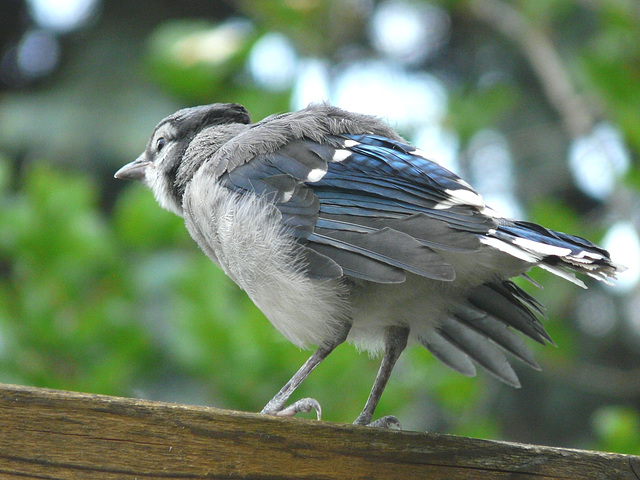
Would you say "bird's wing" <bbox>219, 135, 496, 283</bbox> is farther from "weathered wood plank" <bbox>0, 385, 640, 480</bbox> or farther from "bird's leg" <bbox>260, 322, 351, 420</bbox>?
"weathered wood plank" <bbox>0, 385, 640, 480</bbox>

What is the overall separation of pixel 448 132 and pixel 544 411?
2.91m

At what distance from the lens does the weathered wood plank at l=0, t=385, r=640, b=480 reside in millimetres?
1444

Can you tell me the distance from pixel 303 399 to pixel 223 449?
0.61 meters

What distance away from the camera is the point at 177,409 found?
1.53 meters

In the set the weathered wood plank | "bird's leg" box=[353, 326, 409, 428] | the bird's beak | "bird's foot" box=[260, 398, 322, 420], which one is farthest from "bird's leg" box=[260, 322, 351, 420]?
the bird's beak

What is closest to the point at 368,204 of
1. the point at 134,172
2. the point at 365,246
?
the point at 365,246

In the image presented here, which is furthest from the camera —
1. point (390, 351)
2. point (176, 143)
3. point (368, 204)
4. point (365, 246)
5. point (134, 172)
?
point (134, 172)

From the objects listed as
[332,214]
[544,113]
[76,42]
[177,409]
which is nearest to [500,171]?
[544,113]

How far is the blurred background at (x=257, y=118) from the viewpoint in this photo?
137 inches

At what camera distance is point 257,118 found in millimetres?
4008

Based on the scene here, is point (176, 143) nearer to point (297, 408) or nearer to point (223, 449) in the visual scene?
point (297, 408)

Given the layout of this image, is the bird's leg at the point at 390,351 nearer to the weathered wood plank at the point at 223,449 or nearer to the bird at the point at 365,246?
the bird at the point at 365,246

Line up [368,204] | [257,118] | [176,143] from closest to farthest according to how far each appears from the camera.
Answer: [368,204] → [176,143] → [257,118]

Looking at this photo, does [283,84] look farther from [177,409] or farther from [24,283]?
[177,409]
